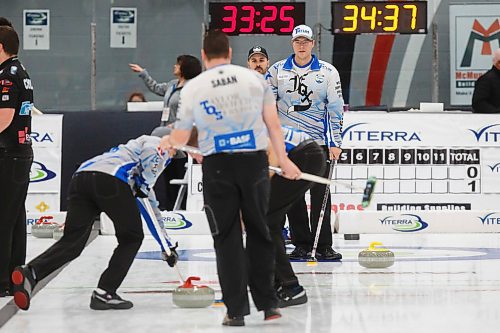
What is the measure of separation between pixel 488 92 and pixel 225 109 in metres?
7.67

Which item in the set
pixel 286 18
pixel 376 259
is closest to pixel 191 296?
pixel 376 259

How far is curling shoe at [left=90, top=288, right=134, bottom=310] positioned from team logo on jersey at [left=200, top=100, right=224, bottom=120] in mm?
1479

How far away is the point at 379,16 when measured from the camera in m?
13.9

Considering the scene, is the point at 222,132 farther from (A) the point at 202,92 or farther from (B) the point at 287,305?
(B) the point at 287,305

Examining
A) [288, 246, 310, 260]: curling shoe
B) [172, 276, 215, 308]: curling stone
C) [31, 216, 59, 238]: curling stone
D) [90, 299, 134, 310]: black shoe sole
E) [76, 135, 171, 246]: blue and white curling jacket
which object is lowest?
[31, 216, 59, 238]: curling stone

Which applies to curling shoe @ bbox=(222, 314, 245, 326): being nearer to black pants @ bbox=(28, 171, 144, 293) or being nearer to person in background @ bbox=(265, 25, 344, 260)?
black pants @ bbox=(28, 171, 144, 293)

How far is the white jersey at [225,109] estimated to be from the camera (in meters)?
5.65

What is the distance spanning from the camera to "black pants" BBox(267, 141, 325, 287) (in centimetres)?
654

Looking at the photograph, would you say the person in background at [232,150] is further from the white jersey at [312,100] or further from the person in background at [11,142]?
the white jersey at [312,100]

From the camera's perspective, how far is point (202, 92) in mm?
5664

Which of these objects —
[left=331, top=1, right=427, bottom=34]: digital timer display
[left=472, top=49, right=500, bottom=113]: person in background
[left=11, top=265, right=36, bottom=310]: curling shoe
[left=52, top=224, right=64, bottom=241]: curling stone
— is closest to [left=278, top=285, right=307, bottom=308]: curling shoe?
[left=11, top=265, right=36, bottom=310]: curling shoe

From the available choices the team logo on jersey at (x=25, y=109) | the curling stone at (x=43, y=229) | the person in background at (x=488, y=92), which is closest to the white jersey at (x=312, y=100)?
the team logo on jersey at (x=25, y=109)

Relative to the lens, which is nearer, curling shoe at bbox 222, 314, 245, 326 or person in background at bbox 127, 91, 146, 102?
curling shoe at bbox 222, 314, 245, 326

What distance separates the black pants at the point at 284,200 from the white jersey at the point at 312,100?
1.96 metres
